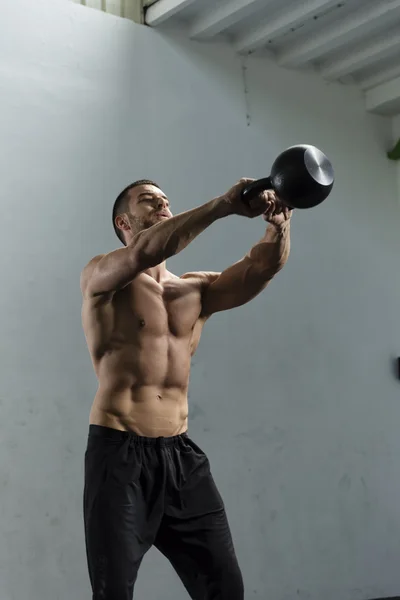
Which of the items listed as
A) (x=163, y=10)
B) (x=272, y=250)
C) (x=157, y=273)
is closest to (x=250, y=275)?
(x=272, y=250)

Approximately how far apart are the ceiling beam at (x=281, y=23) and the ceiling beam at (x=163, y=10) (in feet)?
1.47

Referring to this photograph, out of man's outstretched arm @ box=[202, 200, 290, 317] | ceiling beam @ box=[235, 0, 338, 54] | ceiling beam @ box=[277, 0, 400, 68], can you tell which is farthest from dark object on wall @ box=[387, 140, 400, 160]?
man's outstretched arm @ box=[202, 200, 290, 317]

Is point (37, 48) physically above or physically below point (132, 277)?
above

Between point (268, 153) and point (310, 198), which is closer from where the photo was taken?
point (310, 198)

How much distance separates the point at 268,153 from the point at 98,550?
8.56 ft

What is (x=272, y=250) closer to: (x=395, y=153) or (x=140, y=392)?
(x=140, y=392)

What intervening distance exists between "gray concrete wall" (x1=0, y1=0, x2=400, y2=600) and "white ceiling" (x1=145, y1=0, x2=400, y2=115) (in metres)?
0.11

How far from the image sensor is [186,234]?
2260 mm

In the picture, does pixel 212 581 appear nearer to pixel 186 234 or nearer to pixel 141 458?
pixel 141 458

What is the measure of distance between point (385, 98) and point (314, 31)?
0.71 m

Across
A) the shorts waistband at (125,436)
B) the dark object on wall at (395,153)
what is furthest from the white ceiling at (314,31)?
the shorts waistband at (125,436)

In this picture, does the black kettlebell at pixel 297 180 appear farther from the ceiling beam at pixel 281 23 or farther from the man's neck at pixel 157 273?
the ceiling beam at pixel 281 23

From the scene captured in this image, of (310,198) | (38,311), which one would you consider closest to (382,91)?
(38,311)

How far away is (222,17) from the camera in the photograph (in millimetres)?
4051
